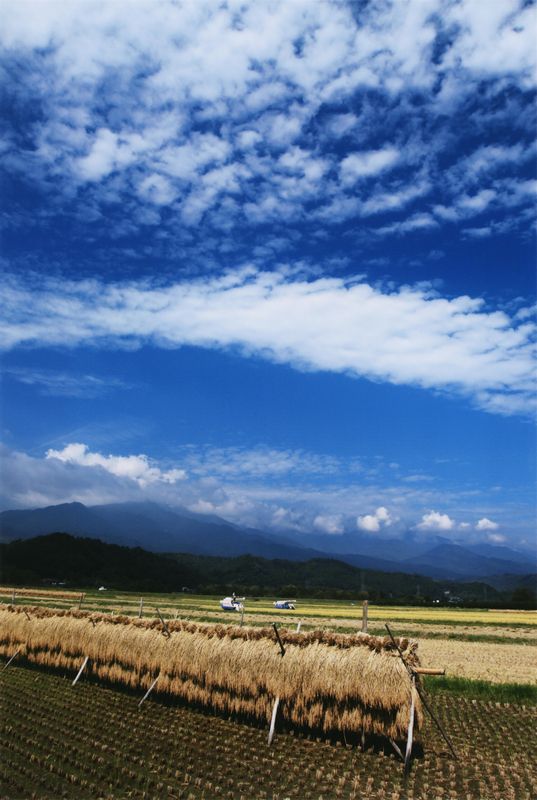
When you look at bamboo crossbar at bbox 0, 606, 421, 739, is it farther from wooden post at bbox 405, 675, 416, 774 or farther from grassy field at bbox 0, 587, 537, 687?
grassy field at bbox 0, 587, 537, 687

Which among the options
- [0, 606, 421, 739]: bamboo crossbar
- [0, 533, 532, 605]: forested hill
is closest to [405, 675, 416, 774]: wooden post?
[0, 606, 421, 739]: bamboo crossbar

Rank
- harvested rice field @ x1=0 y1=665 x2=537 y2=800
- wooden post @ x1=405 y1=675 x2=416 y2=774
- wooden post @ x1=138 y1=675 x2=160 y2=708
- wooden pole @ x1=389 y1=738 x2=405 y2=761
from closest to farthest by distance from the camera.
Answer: harvested rice field @ x1=0 y1=665 x2=537 y2=800 → wooden post @ x1=405 y1=675 x2=416 y2=774 → wooden pole @ x1=389 y1=738 x2=405 y2=761 → wooden post @ x1=138 y1=675 x2=160 y2=708

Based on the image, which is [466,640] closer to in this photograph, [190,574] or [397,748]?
[397,748]

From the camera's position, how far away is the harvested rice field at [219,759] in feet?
28.0

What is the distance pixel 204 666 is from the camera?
13.5m

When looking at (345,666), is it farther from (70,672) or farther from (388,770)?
(70,672)

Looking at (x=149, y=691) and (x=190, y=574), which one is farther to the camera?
(x=190, y=574)

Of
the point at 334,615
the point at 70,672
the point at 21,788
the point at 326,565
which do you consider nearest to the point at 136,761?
the point at 21,788

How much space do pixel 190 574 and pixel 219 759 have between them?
5015 inches

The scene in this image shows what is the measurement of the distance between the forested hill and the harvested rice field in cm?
6876

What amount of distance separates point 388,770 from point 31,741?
603 centimetres

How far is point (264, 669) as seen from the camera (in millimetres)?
12406

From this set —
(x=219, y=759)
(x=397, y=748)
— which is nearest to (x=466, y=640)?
(x=397, y=748)

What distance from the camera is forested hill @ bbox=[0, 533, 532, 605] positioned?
99.4m
